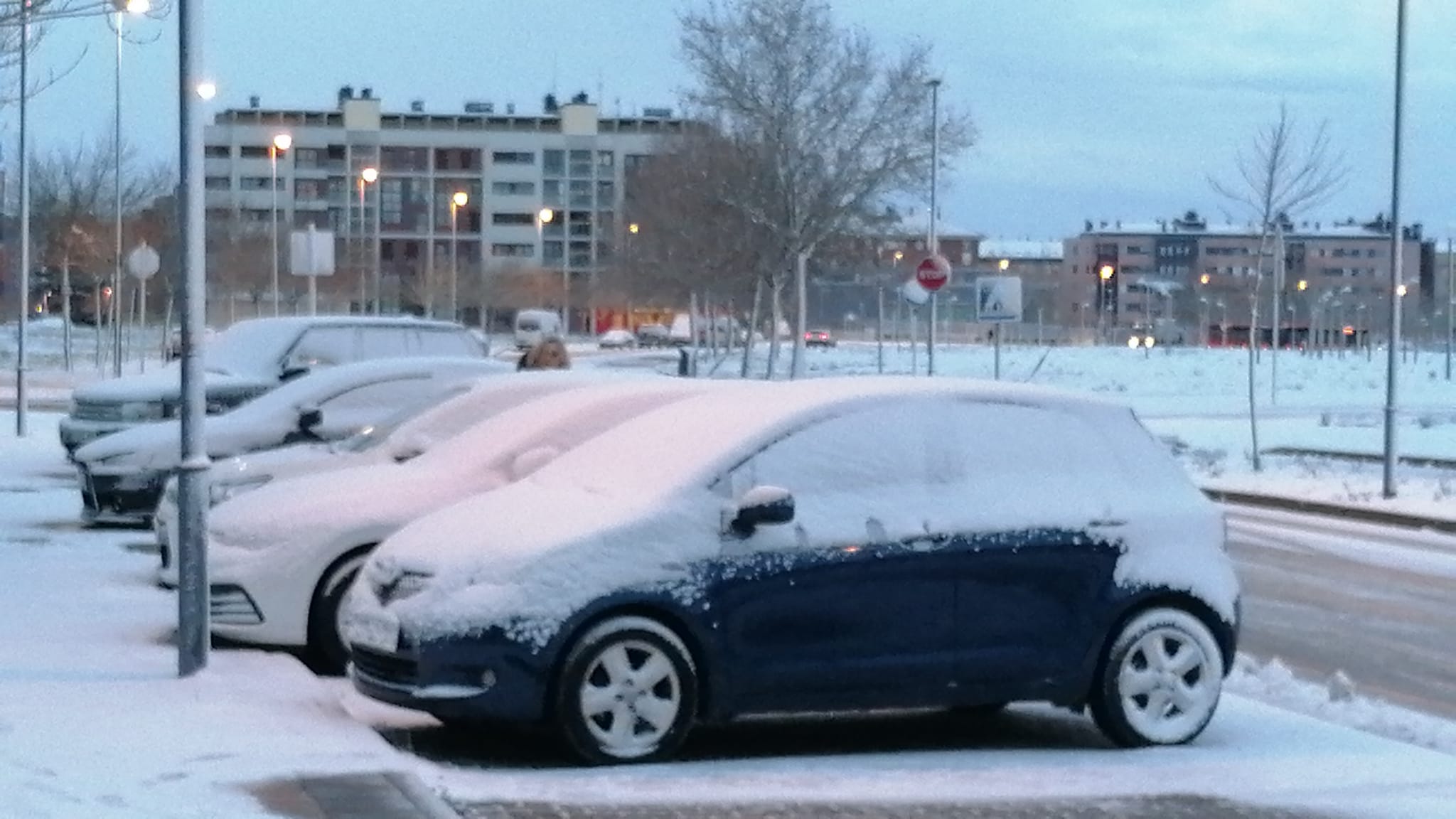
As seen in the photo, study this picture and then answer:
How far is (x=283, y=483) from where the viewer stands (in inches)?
467

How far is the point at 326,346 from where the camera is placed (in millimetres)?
21422

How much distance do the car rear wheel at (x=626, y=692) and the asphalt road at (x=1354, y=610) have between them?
15.0 feet

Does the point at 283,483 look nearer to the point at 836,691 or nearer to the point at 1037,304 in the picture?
the point at 836,691

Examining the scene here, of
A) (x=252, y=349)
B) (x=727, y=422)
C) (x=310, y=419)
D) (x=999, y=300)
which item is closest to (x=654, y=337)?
(x=999, y=300)

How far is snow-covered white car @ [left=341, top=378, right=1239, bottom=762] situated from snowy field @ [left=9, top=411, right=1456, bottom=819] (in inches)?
11.4

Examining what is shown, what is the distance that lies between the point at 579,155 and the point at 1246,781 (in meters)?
110

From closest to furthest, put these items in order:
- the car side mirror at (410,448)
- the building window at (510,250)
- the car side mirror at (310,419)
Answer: the car side mirror at (410,448), the car side mirror at (310,419), the building window at (510,250)

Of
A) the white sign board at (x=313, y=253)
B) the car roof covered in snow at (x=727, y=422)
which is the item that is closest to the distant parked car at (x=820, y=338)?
the white sign board at (x=313, y=253)

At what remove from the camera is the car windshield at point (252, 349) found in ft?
69.1

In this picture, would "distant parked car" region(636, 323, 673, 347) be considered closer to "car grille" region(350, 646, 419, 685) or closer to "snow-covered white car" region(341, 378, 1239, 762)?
"snow-covered white car" region(341, 378, 1239, 762)

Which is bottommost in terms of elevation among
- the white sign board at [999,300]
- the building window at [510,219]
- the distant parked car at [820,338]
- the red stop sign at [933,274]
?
the distant parked car at [820,338]

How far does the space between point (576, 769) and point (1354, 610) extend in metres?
8.51

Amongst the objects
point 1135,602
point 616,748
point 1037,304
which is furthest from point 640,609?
point 1037,304

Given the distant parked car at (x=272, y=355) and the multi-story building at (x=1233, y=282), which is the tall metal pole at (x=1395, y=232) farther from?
the multi-story building at (x=1233, y=282)
